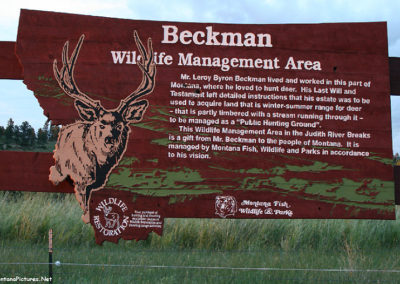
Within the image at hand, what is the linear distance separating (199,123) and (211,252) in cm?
158

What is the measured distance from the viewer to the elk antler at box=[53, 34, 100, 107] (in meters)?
3.61

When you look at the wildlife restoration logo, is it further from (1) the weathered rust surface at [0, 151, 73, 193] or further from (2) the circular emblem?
(2) the circular emblem

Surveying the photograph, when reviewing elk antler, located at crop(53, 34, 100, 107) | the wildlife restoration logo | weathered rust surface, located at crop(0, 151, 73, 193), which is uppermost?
elk antler, located at crop(53, 34, 100, 107)

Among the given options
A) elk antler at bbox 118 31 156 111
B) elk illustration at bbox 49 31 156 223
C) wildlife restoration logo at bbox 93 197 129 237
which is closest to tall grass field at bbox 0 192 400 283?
wildlife restoration logo at bbox 93 197 129 237

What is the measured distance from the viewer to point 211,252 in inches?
163

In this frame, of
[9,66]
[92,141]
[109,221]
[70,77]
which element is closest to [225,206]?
[109,221]

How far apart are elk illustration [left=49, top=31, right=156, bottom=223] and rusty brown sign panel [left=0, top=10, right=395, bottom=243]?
1 centimetres

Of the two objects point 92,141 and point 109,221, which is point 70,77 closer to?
point 92,141

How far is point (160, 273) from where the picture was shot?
3498 millimetres

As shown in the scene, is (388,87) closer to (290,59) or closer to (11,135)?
(290,59)

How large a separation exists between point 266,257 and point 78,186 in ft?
7.01

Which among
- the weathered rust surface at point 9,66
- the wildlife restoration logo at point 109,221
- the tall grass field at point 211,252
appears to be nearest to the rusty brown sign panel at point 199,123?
the wildlife restoration logo at point 109,221

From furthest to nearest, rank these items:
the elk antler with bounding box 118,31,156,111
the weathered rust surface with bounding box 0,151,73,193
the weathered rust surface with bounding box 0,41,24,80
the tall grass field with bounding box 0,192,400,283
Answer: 1. the weathered rust surface with bounding box 0,41,24,80
2. the weathered rust surface with bounding box 0,151,73,193
3. the elk antler with bounding box 118,31,156,111
4. the tall grass field with bounding box 0,192,400,283

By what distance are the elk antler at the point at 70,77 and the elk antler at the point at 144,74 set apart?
32cm
